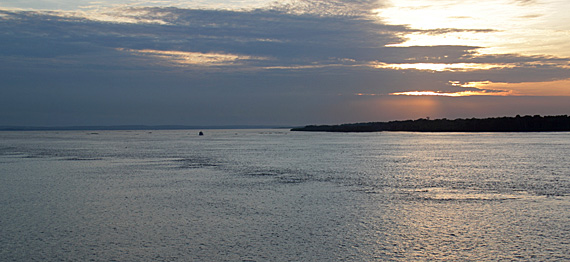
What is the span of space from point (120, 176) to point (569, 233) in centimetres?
1471

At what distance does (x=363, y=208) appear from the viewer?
445 inches

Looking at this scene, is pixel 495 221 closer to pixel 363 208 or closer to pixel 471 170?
pixel 363 208

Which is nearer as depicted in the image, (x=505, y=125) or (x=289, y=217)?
(x=289, y=217)

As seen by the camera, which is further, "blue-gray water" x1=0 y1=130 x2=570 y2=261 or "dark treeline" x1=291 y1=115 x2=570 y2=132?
"dark treeline" x1=291 y1=115 x2=570 y2=132

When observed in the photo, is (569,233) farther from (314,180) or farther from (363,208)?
(314,180)

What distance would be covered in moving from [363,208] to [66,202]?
738cm

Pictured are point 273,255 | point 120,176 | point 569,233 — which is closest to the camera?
point 273,255

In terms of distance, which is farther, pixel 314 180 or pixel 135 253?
pixel 314 180

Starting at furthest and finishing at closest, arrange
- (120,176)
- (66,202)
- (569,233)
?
(120,176) → (66,202) → (569,233)

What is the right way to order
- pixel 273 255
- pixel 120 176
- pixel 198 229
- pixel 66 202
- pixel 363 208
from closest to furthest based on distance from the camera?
1. pixel 273 255
2. pixel 198 229
3. pixel 363 208
4. pixel 66 202
5. pixel 120 176

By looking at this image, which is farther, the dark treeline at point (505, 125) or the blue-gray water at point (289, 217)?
the dark treeline at point (505, 125)

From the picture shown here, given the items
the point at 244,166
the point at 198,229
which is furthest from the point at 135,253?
the point at 244,166

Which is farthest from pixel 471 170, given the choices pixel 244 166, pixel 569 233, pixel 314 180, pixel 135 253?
pixel 135 253

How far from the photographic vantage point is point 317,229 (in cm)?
930
